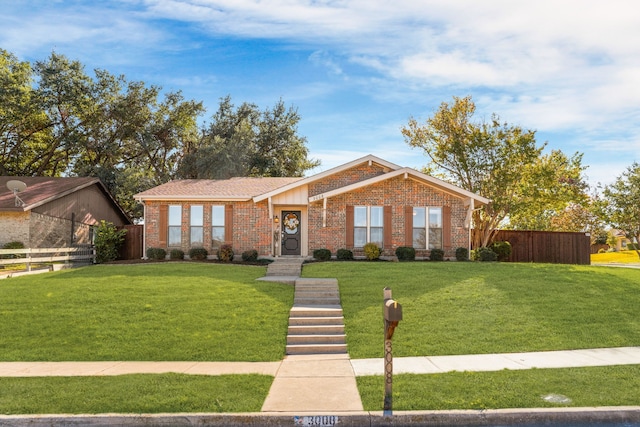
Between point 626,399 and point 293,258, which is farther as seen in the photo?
point 293,258

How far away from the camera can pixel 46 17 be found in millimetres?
17078

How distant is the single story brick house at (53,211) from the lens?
866 inches

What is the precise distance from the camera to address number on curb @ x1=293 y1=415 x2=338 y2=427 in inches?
257

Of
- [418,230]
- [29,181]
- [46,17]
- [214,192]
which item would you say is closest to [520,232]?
[418,230]

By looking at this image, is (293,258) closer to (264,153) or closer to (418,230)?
(418,230)

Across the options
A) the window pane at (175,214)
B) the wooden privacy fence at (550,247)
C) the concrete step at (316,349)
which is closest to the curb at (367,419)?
the concrete step at (316,349)

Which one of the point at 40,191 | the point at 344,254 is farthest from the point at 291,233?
the point at 40,191

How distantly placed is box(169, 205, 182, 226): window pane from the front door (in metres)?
4.61

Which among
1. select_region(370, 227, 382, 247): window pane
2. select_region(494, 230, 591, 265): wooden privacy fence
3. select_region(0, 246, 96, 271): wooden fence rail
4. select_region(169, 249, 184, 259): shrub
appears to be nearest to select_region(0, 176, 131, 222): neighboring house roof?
select_region(0, 246, 96, 271): wooden fence rail

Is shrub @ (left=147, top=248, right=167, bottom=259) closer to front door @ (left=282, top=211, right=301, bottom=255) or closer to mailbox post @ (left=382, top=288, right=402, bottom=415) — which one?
front door @ (left=282, top=211, right=301, bottom=255)

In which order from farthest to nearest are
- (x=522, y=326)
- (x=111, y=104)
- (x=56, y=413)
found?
(x=111, y=104)
(x=522, y=326)
(x=56, y=413)

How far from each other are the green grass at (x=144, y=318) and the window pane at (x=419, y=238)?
814 cm

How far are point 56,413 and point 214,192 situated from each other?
16.9 metres

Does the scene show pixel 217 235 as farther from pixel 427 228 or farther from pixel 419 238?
pixel 427 228
